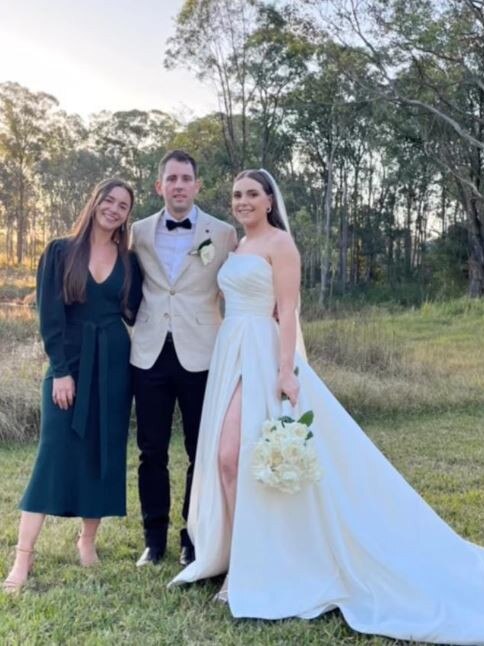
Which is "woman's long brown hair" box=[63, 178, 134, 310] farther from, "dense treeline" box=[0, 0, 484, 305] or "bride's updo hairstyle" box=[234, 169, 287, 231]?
"dense treeline" box=[0, 0, 484, 305]

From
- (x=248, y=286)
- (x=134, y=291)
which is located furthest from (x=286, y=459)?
(x=134, y=291)

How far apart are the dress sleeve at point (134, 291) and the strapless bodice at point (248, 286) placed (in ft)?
1.50

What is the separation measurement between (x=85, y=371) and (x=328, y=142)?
30552mm

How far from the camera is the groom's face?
346 centimetres

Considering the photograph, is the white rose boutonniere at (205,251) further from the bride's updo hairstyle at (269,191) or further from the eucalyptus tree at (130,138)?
the eucalyptus tree at (130,138)

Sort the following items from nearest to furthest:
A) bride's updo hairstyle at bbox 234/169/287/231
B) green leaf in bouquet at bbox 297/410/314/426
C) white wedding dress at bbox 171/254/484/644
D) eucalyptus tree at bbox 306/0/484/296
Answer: white wedding dress at bbox 171/254/484/644, green leaf in bouquet at bbox 297/410/314/426, bride's updo hairstyle at bbox 234/169/287/231, eucalyptus tree at bbox 306/0/484/296

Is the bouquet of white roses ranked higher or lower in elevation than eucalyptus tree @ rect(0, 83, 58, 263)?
lower

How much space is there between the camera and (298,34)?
2242 cm

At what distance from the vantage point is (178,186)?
11.4 feet

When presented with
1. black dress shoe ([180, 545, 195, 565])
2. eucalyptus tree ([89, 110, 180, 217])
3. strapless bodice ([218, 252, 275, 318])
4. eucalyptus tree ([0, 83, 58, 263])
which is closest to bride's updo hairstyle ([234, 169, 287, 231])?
strapless bodice ([218, 252, 275, 318])

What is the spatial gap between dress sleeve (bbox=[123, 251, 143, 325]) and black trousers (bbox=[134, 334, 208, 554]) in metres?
0.24

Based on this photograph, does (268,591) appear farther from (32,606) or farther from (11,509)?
(11,509)

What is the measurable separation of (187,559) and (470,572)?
138 centimetres

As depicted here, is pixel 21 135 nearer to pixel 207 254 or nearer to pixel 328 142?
pixel 328 142
